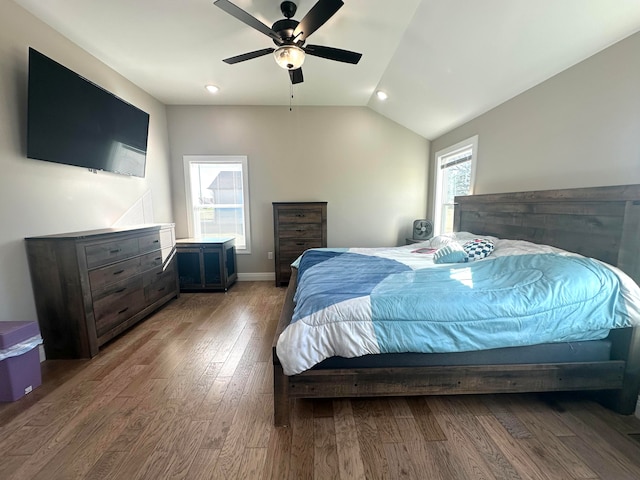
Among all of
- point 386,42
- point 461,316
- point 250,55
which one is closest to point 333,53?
point 250,55

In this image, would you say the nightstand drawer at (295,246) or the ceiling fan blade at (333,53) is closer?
the ceiling fan blade at (333,53)

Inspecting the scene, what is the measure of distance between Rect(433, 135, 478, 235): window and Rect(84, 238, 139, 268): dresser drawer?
3.80 meters

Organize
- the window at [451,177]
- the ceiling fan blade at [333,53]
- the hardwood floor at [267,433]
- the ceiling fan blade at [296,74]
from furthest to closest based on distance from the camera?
the window at [451,177], the ceiling fan blade at [296,74], the ceiling fan blade at [333,53], the hardwood floor at [267,433]

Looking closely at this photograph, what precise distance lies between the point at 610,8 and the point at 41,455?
3848 millimetres

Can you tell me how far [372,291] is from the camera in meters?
1.61

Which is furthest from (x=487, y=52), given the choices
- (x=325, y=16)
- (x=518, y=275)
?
(x=518, y=275)

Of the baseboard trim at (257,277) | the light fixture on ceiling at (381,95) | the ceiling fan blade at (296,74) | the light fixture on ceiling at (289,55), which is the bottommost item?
the baseboard trim at (257,277)

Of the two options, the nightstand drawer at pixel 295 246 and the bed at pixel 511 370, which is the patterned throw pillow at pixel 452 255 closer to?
the bed at pixel 511 370

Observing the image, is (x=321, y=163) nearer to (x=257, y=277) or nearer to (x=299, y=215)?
(x=299, y=215)

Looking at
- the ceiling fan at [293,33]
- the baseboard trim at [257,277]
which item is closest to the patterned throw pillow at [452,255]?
the ceiling fan at [293,33]

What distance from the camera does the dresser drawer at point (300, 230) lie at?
154 inches

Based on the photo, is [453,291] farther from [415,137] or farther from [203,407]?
[415,137]

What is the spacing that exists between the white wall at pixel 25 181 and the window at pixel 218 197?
142cm

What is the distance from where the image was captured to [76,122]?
7.56 ft
